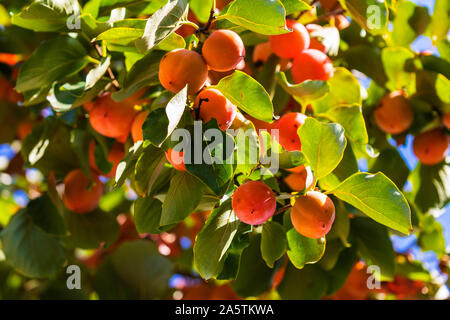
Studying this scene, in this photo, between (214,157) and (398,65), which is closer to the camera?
(214,157)

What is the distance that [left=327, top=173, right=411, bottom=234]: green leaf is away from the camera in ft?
2.92

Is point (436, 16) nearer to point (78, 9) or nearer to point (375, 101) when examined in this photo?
point (375, 101)

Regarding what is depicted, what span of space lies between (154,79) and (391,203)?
0.48 metres

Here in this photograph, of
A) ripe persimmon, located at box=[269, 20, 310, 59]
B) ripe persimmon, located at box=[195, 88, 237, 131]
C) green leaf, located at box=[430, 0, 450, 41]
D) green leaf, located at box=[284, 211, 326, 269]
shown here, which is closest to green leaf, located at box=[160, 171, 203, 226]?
ripe persimmon, located at box=[195, 88, 237, 131]

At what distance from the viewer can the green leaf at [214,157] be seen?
0.85 metres

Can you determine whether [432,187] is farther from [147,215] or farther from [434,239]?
[147,215]

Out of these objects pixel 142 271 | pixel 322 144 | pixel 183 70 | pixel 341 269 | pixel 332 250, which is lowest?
pixel 142 271

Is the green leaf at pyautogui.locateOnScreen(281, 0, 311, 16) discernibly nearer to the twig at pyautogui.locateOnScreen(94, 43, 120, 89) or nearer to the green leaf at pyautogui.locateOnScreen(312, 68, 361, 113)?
the green leaf at pyautogui.locateOnScreen(312, 68, 361, 113)

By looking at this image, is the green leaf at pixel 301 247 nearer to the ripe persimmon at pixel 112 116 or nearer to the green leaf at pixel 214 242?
the green leaf at pixel 214 242

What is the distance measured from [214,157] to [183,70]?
15 centimetres

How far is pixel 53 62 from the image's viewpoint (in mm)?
1143

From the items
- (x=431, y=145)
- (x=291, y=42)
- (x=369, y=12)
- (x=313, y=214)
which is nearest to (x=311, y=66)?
(x=291, y=42)

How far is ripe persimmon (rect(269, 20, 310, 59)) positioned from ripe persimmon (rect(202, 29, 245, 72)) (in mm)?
282

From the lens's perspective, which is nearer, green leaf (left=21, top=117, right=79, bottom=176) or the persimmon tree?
the persimmon tree
